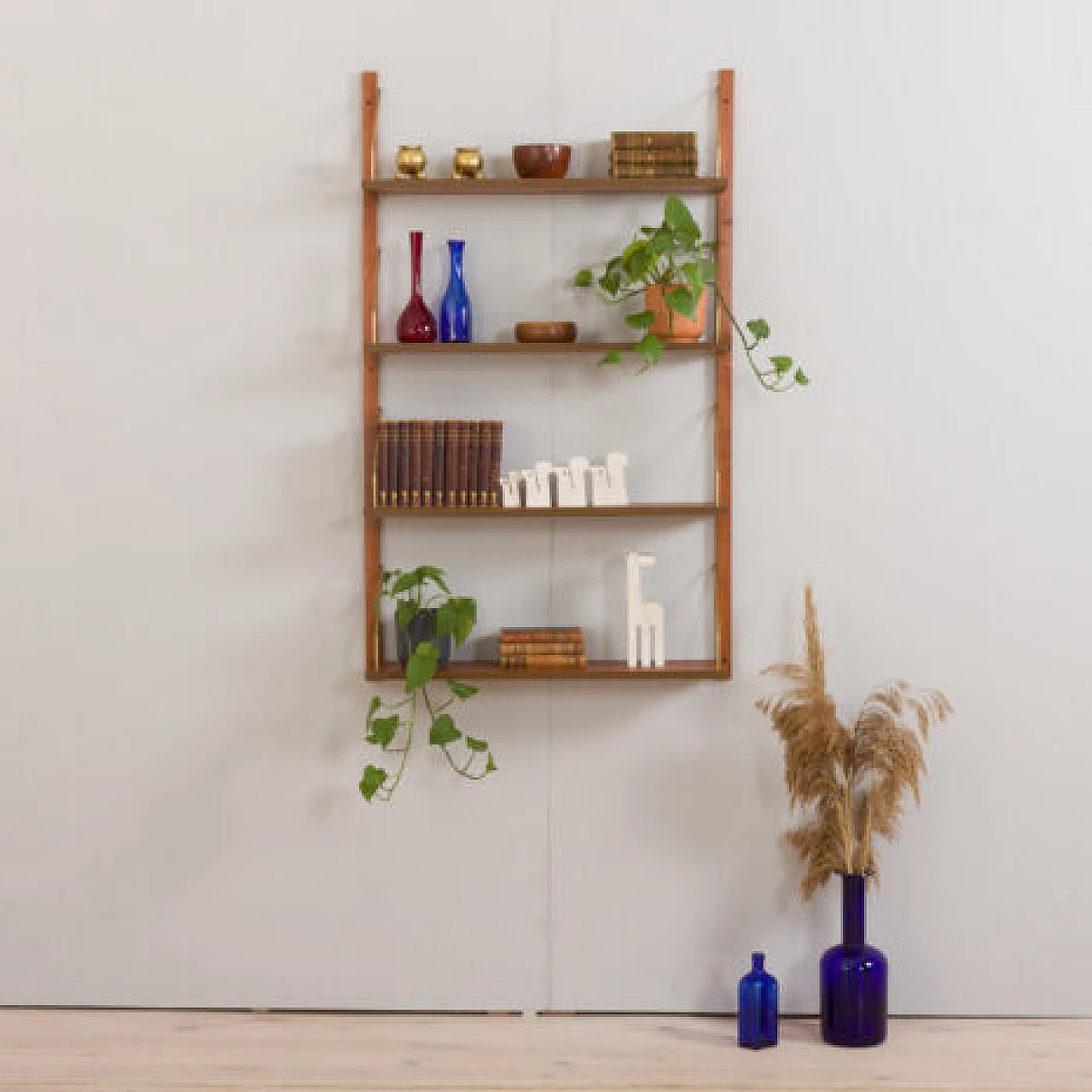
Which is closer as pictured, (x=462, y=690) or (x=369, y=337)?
(x=462, y=690)

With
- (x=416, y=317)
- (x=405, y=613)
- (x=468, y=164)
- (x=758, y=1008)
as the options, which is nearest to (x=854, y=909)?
(x=758, y=1008)

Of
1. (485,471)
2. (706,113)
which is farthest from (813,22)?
(485,471)

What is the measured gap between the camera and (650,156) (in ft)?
11.4

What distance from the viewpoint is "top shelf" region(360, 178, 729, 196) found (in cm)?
345

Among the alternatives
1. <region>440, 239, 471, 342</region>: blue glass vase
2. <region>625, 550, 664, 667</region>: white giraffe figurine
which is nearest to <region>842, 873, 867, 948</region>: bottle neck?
<region>625, 550, 664, 667</region>: white giraffe figurine

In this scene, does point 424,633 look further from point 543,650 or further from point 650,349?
point 650,349

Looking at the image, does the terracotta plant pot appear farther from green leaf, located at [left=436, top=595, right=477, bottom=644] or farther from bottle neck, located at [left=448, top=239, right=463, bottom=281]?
green leaf, located at [left=436, top=595, right=477, bottom=644]

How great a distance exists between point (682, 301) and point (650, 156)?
376 millimetres

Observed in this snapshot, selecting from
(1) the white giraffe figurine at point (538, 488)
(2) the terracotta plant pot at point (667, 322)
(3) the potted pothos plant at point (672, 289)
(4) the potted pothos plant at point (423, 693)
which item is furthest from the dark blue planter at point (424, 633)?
(2) the terracotta plant pot at point (667, 322)

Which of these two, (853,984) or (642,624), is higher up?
(642,624)

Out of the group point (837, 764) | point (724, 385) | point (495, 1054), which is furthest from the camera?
point (724, 385)

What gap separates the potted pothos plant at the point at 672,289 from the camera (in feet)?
11.1

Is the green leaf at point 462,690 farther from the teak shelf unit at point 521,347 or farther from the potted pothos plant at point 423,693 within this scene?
the teak shelf unit at point 521,347

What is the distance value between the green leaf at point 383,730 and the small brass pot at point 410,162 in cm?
125
